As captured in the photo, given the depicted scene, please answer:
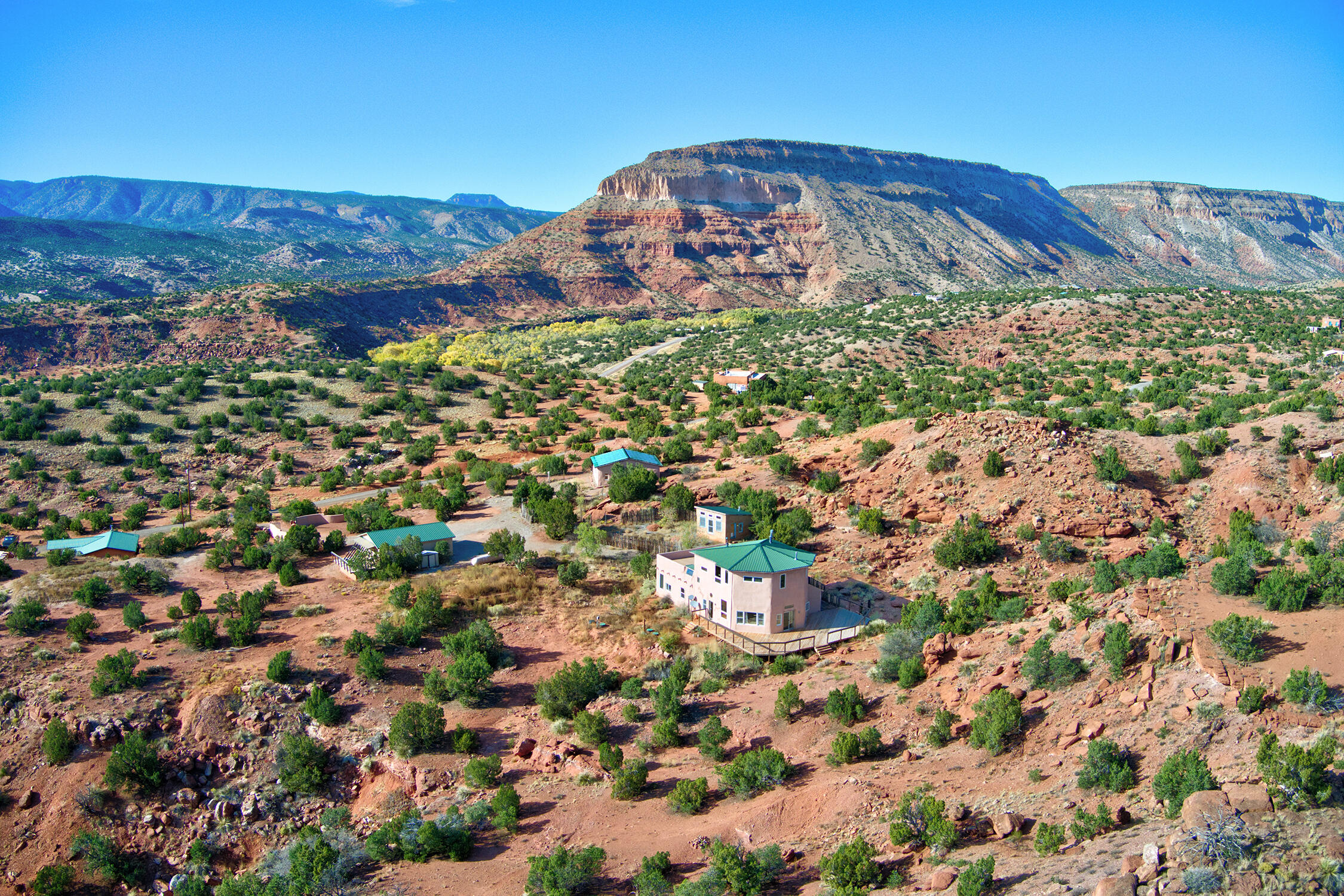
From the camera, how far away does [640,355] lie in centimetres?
9231

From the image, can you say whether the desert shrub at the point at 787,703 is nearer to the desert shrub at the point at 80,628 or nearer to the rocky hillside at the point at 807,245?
the desert shrub at the point at 80,628

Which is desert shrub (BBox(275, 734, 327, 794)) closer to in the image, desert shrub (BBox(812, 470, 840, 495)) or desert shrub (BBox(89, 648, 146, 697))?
desert shrub (BBox(89, 648, 146, 697))

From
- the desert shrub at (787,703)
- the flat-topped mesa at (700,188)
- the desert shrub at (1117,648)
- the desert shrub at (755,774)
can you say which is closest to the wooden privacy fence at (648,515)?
the desert shrub at (787,703)

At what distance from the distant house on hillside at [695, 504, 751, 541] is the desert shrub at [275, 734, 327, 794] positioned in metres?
16.6

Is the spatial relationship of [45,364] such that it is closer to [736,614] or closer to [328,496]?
[328,496]

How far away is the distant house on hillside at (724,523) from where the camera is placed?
3275 cm

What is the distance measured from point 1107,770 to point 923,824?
131 inches

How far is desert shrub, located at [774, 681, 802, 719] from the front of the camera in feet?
66.6

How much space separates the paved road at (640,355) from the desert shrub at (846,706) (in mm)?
62431

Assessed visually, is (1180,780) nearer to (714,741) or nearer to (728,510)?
(714,741)

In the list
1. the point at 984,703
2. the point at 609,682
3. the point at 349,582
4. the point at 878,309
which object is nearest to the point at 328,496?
the point at 349,582

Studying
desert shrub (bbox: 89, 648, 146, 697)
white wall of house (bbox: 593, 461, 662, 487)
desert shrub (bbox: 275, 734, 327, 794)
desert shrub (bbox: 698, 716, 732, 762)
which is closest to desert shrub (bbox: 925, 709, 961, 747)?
desert shrub (bbox: 698, 716, 732, 762)

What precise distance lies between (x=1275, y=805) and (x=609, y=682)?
606 inches

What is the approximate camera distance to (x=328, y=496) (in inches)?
1713
